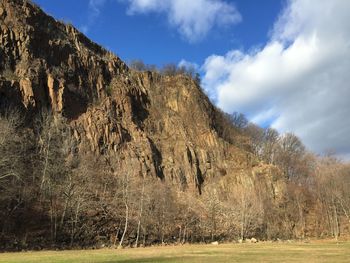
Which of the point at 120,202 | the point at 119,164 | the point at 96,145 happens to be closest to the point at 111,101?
the point at 96,145

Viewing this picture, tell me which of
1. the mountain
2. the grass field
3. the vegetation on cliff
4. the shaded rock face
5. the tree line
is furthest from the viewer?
the shaded rock face

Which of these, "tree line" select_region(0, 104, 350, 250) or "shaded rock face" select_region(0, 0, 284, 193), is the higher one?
"shaded rock face" select_region(0, 0, 284, 193)

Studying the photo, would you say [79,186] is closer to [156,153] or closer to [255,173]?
[156,153]

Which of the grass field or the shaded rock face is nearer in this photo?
the grass field

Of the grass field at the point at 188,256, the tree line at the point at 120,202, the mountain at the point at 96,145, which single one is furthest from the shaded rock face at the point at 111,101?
the grass field at the point at 188,256

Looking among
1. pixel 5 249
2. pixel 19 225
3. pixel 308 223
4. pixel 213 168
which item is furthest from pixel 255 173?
pixel 5 249

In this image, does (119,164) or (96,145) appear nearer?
(96,145)

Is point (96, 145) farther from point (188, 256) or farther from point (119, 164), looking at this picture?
point (188, 256)

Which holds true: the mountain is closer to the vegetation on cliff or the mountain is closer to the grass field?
the vegetation on cliff

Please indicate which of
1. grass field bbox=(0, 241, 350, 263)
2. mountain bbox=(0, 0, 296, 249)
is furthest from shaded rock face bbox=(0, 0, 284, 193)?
grass field bbox=(0, 241, 350, 263)

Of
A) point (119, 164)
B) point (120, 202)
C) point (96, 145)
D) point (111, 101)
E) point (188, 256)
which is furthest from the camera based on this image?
point (111, 101)

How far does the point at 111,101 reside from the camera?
8594 centimetres

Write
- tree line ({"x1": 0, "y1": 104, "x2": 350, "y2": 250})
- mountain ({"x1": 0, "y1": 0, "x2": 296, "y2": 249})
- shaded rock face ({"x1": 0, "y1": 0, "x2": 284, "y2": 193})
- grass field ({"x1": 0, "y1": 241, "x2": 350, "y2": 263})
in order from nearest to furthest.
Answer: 1. grass field ({"x1": 0, "y1": 241, "x2": 350, "y2": 263})
2. tree line ({"x1": 0, "y1": 104, "x2": 350, "y2": 250})
3. mountain ({"x1": 0, "y1": 0, "x2": 296, "y2": 249})
4. shaded rock face ({"x1": 0, "y1": 0, "x2": 284, "y2": 193})

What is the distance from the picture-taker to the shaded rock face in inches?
2830
